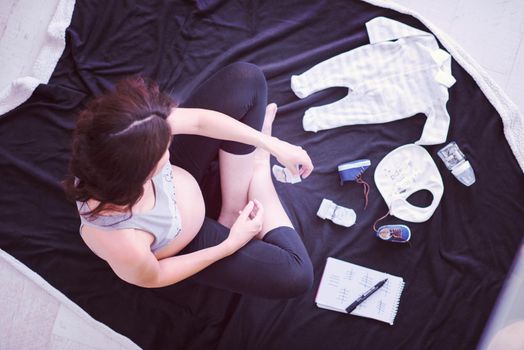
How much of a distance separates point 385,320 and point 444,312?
193 millimetres

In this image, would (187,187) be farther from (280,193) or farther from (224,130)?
(280,193)

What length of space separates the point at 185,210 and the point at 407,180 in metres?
0.75

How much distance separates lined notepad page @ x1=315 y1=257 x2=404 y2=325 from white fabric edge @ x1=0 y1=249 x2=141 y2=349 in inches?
25.0

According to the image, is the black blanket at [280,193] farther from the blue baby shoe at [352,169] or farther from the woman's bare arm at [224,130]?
the woman's bare arm at [224,130]

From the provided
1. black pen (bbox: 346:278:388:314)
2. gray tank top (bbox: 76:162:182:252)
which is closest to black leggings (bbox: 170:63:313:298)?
→ gray tank top (bbox: 76:162:182:252)

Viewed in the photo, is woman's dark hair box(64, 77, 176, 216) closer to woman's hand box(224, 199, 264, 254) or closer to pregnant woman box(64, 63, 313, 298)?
pregnant woman box(64, 63, 313, 298)

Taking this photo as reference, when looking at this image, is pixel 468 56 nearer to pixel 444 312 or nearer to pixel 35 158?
pixel 444 312

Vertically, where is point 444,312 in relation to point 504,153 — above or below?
below

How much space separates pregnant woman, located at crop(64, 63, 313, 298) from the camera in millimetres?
824

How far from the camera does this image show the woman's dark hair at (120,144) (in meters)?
0.80

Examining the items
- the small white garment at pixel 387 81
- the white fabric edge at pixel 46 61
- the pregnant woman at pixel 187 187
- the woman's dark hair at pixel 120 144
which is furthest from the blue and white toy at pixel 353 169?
the white fabric edge at pixel 46 61

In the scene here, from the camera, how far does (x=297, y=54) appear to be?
1.57 meters

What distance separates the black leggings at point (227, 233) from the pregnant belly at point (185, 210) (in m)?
0.04

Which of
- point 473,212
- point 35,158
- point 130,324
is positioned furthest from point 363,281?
point 35,158
